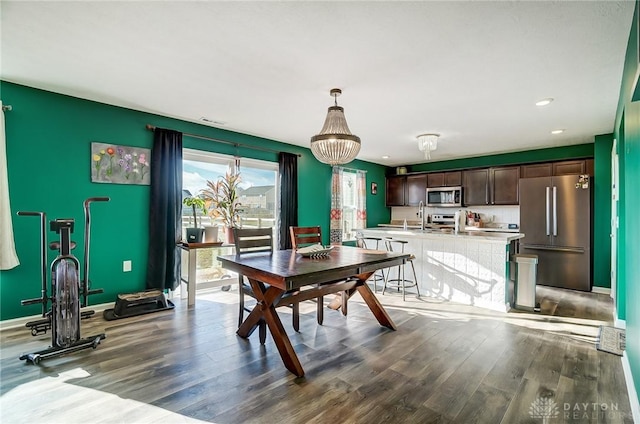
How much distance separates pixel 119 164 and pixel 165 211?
73 centimetres

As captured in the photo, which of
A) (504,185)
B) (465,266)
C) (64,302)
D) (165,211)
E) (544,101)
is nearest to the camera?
(64,302)

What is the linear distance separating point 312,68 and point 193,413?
101 inches

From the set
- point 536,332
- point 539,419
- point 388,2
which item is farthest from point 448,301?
point 388,2

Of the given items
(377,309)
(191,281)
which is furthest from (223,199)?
(377,309)

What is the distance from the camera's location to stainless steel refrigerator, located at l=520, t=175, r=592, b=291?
466 cm

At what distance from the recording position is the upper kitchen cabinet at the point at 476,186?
6012 millimetres

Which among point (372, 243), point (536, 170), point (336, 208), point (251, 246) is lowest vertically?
point (372, 243)

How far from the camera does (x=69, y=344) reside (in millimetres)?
2488

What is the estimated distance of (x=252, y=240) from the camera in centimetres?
315

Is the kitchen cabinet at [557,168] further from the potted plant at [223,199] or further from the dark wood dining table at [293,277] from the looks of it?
the potted plant at [223,199]

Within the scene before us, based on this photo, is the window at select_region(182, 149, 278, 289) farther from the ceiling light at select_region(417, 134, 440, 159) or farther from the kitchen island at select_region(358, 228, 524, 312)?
the ceiling light at select_region(417, 134, 440, 159)

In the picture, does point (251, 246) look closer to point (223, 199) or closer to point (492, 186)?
point (223, 199)

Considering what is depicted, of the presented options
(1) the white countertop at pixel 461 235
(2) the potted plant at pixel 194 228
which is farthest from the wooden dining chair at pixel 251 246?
(1) the white countertop at pixel 461 235

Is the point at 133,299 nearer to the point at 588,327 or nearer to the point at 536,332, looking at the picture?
the point at 536,332
